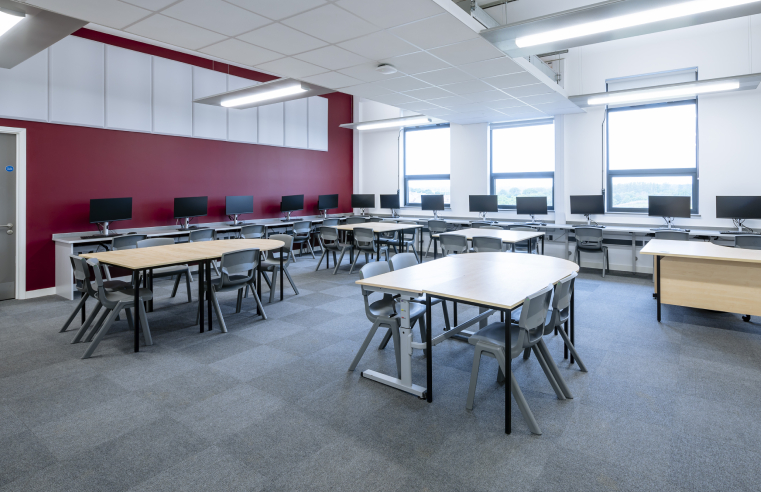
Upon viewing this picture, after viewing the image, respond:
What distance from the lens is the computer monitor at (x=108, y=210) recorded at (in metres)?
5.46

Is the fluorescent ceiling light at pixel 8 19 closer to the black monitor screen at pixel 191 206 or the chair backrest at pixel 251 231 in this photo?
the black monitor screen at pixel 191 206

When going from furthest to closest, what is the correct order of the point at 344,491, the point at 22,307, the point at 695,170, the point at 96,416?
the point at 695,170 → the point at 22,307 → the point at 96,416 → the point at 344,491

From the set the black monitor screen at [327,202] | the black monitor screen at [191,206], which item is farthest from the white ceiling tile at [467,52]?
the black monitor screen at [327,202]

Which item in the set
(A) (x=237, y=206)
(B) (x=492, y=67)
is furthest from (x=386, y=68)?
(A) (x=237, y=206)

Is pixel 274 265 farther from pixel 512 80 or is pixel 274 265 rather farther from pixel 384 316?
pixel 512 80

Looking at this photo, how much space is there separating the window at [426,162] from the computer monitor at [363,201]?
0.80 metres

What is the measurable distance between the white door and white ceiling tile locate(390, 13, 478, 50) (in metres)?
4.85

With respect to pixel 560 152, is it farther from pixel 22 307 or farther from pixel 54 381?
pixel 22 307

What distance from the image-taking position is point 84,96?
5.53 metres

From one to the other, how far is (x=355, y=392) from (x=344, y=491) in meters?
0.88

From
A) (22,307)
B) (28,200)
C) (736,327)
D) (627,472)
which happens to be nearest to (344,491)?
(627,472)

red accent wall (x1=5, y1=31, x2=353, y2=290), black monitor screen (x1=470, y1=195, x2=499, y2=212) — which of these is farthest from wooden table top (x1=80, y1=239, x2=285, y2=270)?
black monitor screen (x1=470, y1=195, x2=499, y2=212)

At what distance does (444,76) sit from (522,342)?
3.64 metres

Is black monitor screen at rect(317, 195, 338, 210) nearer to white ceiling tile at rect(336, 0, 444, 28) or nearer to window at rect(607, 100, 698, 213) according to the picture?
window at rect(607, 100, 698, 213)
